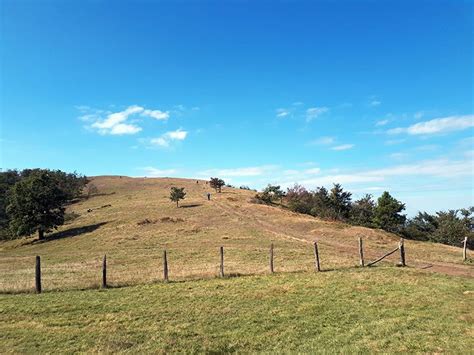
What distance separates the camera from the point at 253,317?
45.9 feet

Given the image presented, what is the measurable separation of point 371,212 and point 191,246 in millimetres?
55205

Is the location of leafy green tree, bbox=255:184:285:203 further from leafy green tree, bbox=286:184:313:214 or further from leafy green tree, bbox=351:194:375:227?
leafy green tree, bbox=351:194:375:227

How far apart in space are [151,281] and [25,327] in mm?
9052

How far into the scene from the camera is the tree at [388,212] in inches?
2958

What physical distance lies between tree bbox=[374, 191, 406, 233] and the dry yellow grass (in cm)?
2258

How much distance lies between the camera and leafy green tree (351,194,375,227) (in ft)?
260

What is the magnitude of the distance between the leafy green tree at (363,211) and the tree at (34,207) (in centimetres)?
5635

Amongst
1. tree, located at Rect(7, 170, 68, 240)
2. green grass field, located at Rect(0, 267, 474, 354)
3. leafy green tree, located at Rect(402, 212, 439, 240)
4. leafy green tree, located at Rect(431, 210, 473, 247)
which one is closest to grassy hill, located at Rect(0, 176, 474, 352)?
green grass field, located at Rect(0, 267, 474, 354)

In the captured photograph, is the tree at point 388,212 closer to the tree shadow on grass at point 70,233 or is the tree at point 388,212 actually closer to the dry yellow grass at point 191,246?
the dry yellow grass at point 191,246

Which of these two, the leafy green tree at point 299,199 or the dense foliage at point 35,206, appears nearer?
the dense foliage at point 35,206

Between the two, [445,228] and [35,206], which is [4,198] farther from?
[445,228]

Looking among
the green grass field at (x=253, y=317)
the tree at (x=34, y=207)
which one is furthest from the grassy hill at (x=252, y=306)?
the tree at (x=34, y=207)

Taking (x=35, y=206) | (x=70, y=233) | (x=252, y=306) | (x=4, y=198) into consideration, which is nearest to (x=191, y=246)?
(x=252, y=306)

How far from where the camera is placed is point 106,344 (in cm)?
1139
